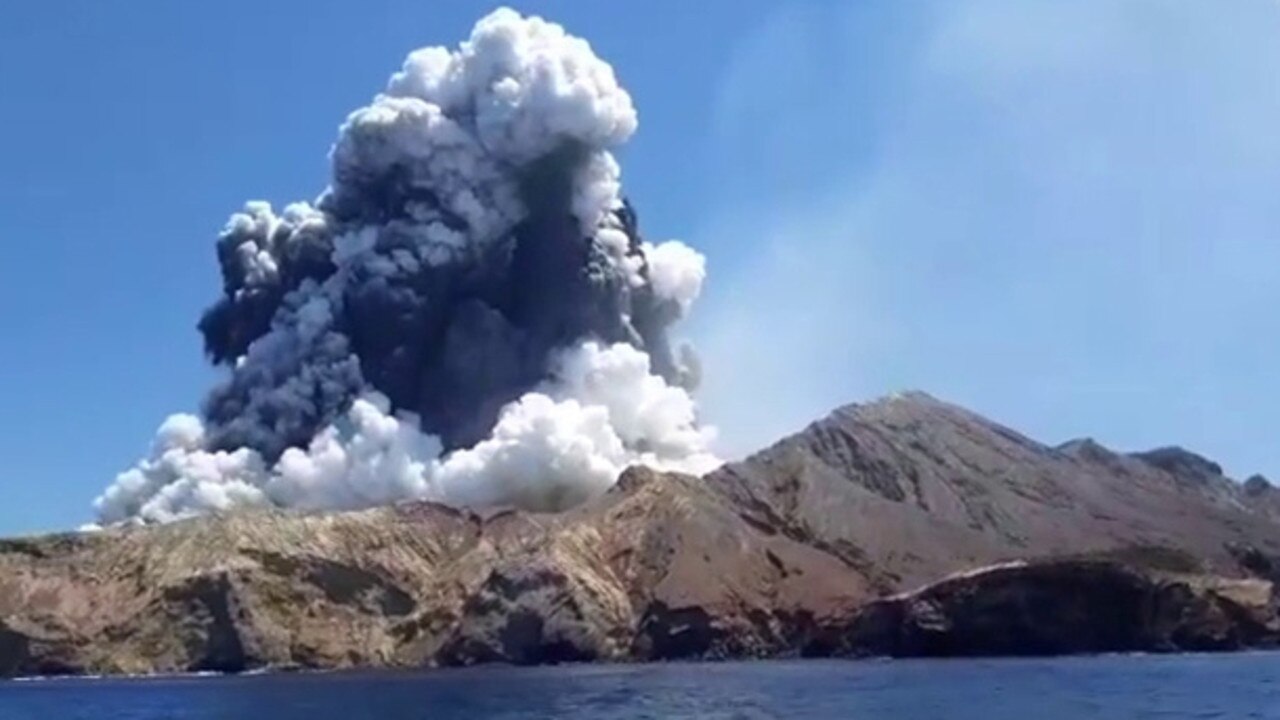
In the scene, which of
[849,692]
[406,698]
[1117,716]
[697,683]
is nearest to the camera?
[1117,716]

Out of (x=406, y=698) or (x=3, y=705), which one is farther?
(x=3, y=705)

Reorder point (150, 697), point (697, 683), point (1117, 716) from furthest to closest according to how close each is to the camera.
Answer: point (150, 697) < point (697, 683) < point (1117, 716)

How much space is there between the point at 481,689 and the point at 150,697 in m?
38.5

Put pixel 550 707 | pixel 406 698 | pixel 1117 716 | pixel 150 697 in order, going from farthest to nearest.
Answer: pixel 150 697
pixel 406 698
pixel 550 707
pixel 1117 716

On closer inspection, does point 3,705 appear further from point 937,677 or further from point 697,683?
point 937,677

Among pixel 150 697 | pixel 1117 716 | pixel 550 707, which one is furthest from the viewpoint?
pixel 150 697

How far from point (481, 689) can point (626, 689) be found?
1749 cm

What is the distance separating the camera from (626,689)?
174 meters

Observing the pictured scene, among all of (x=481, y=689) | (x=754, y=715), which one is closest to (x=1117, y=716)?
(x=754, y=715)

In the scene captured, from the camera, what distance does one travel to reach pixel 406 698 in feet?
562

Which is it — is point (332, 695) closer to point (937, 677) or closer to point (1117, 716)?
point (937, 677)

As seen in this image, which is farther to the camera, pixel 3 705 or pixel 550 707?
pixel 3 705

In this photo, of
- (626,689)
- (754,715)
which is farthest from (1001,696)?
(626,689)

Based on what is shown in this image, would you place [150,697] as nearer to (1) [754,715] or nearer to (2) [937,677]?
(2) [937,677]
